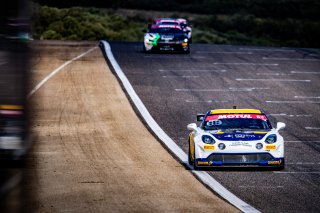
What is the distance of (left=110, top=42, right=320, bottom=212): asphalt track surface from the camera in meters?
16.7

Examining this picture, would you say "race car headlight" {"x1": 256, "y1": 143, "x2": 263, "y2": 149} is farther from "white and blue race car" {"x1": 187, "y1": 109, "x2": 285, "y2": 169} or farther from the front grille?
the front grille

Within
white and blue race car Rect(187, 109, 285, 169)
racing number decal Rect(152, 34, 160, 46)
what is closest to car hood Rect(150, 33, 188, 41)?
racing number decal Rect(152, 34, 160, 46)

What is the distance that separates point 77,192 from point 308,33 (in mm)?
69432

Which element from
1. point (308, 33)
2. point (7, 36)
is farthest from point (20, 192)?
point (308, 33)

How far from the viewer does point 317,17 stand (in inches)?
3871

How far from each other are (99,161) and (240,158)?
3.27 meters

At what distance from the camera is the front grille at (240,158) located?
18453 millimetres

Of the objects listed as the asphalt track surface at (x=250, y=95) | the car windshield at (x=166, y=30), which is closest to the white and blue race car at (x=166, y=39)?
the car windshield at (x=166, y=30)

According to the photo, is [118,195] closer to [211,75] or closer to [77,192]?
[77,192]

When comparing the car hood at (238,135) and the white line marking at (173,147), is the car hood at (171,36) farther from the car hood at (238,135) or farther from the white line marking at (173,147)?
the car hood at (238,135)

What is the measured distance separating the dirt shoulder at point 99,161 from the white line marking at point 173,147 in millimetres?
244

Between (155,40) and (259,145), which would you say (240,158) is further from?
(155,40)

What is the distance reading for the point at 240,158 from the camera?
727 inches

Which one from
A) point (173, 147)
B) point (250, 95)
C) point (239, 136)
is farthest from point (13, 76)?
point (250, 95)
